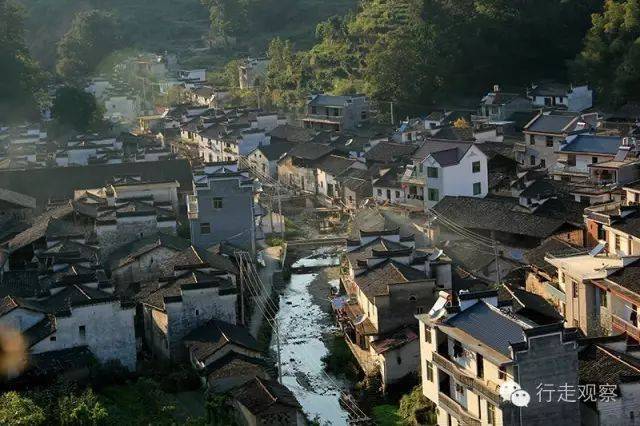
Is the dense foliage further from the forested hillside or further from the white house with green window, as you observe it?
the white house with green window

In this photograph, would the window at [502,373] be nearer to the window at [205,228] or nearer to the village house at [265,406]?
the village house at [265,406]

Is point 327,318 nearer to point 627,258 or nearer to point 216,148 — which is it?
point 627,258

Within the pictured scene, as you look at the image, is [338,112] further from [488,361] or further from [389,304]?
[488,361]

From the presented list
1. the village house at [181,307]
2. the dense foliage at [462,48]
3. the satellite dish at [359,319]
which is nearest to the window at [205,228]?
the village house at [181,307]

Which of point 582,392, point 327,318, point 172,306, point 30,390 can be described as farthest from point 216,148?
point 582,392

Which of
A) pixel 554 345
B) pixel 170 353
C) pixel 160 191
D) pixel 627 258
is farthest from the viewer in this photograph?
pixel 160 191
